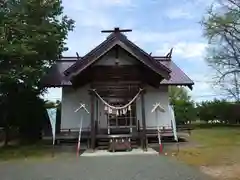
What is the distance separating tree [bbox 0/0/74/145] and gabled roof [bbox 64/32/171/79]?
194 centimetres

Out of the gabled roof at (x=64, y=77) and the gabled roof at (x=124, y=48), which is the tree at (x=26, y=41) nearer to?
the gabled roof at (x=64, y=77)

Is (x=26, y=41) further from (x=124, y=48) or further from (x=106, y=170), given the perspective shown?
(x=106, y=170)

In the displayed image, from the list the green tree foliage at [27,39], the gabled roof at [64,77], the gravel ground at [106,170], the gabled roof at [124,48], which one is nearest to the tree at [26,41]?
the green tree foliage at [27,39]

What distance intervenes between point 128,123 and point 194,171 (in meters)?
9.47

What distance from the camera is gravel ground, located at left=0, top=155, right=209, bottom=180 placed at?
8750mm

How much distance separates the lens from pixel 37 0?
57.0 feet

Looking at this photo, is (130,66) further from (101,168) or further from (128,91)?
(101,168)

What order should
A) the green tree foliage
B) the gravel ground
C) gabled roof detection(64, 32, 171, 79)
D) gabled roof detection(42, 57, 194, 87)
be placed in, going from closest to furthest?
the gravel ground → the green tree foliage → gabled roof detection(64, 32, 171, 79) → gabled roof detection(42, 57, 194, 87)

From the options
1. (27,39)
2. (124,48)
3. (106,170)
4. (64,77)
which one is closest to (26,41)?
(27,39)

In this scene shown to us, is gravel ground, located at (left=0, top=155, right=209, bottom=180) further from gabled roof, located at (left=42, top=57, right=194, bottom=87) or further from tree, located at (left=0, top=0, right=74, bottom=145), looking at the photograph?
gabled roof, located at (left=42, top=57, right=194, bottom=87)

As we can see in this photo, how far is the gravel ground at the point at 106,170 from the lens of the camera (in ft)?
28.7

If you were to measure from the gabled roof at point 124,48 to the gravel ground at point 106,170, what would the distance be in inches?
204

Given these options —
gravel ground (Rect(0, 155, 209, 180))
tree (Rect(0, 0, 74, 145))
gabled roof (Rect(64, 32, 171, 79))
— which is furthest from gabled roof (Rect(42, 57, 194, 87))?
gravel ground (Rect(0, 155, 209, 180))

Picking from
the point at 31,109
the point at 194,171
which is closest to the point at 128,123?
the point at 31,109
